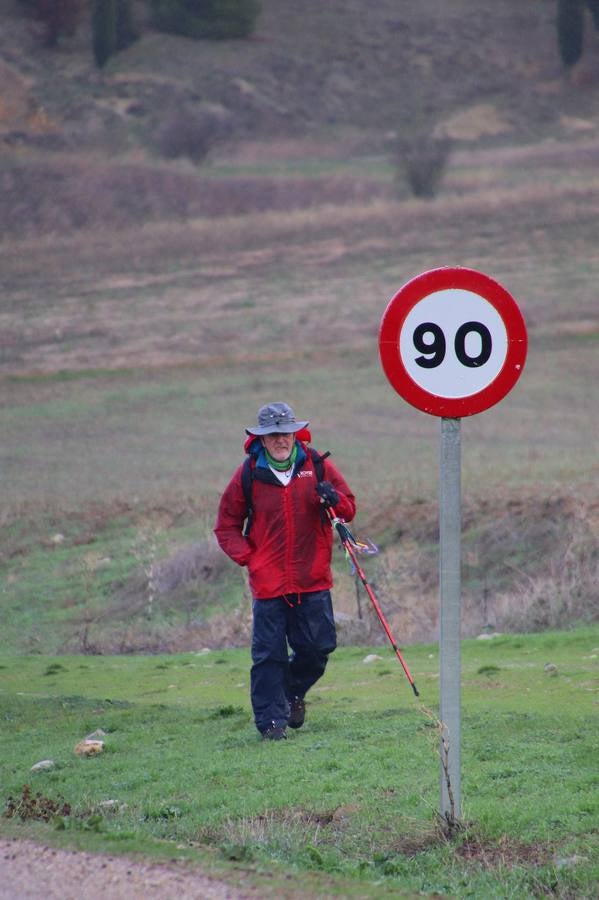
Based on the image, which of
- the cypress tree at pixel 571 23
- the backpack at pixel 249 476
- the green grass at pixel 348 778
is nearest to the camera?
the green grass at pixel 348 778

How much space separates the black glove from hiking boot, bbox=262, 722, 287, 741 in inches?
58.9

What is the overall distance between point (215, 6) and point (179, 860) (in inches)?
3634

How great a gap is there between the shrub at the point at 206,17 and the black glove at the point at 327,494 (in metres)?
84.9

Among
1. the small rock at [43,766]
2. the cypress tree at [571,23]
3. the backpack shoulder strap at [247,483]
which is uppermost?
the backpack shoulder strap at [247,483]

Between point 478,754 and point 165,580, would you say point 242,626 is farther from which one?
point 478,754

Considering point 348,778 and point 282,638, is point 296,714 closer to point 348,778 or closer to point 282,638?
point 282,638

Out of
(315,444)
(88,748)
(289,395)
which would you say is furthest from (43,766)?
(289,395)

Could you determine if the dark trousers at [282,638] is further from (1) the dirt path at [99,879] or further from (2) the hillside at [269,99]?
(2) the hillside at [269,99]

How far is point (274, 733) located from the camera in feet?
33.4

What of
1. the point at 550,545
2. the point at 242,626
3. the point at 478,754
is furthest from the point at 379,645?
the point at 478,754

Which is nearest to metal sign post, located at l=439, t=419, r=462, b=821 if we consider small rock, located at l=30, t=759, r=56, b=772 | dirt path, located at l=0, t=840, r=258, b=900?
dirt path, located at l=0, t=840, r=258, b=900

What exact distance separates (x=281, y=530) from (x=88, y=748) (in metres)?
1.91

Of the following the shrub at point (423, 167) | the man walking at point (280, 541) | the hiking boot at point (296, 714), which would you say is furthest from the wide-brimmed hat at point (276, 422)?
the shrub at point (423, 167)

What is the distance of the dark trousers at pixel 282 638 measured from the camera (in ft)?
34.2
